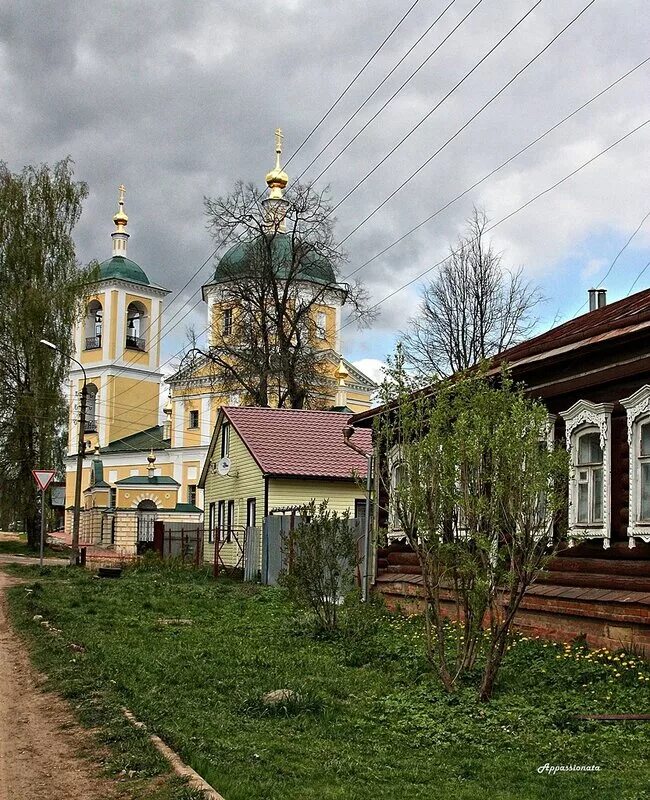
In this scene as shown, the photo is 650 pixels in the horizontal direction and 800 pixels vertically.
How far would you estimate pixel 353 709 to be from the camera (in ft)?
26.8

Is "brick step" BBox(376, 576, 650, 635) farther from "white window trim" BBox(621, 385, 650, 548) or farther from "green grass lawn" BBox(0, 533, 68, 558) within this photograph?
"green grass lawn" BBox(0, 533, 68, 558)

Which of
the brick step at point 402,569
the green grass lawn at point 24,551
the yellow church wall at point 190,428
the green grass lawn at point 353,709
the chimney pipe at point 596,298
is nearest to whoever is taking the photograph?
the green grass lawn at point 353,709

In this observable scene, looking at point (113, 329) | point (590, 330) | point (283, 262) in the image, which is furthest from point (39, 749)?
point (113, 329)

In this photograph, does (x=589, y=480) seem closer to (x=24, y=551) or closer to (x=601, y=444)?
(x=601, y=444)

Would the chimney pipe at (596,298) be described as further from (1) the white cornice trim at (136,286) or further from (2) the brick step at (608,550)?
(1) the white cornice trim at (136,286)

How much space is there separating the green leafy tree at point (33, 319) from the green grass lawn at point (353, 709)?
2486cm

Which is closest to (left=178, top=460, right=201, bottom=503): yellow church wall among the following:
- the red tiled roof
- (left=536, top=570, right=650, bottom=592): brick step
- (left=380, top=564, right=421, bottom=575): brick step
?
the red tiled roof

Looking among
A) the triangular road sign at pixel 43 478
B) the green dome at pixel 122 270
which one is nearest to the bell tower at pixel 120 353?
the green dome at pixel 122 270

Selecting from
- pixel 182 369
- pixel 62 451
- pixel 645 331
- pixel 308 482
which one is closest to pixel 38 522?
pixel 62 451

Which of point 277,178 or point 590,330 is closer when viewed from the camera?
point 590,330

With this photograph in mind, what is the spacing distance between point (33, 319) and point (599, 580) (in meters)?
30.5

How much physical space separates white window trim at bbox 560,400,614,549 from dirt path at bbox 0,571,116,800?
5.69 metres

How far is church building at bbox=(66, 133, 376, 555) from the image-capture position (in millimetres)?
50312

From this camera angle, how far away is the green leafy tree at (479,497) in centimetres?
834
